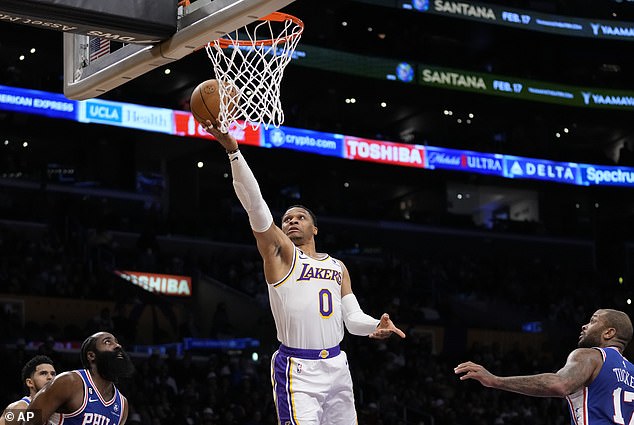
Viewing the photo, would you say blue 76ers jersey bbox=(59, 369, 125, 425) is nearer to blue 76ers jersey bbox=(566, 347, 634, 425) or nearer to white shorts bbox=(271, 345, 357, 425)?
white shorts bbox=(271, 345, 357, 425)

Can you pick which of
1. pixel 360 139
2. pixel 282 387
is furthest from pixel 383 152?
pixel 282 387

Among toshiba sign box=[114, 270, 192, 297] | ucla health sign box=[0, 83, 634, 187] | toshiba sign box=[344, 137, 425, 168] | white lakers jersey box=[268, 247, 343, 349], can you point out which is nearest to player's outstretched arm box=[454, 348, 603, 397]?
white lakers jersey box=[268, 247, 343, 349]

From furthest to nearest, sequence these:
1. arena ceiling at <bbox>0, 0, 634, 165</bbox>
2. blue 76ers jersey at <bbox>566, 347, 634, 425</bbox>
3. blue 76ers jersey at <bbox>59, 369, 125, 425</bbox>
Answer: arena ceiling at <bbox>0, 0, 634, 165</bbox> < blue 76ers jersey at <bbox>59, 369, 125, 425</bbox> < blue 76ers jersey at <bbox>566, 347, 634, 425</bbox>

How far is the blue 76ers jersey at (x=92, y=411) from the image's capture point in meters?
6.18

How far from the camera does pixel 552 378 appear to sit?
5641 mm

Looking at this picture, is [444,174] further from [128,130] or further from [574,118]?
[128,130]

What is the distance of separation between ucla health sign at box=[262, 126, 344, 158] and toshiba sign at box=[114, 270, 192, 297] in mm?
4622

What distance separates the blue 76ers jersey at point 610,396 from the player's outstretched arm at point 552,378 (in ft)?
0.17

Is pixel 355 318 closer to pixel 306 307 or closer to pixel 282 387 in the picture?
pixel 306 307

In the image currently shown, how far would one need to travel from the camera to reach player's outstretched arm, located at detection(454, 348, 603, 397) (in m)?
5.51

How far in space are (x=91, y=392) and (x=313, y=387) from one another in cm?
139

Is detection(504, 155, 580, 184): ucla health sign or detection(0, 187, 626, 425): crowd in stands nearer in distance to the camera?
detection(0, 187, 626, 425): crowd in stands

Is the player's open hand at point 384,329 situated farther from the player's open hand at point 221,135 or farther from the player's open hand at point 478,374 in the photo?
the player's open hand at point 221,135

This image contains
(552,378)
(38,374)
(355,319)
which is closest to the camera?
(552,378)
